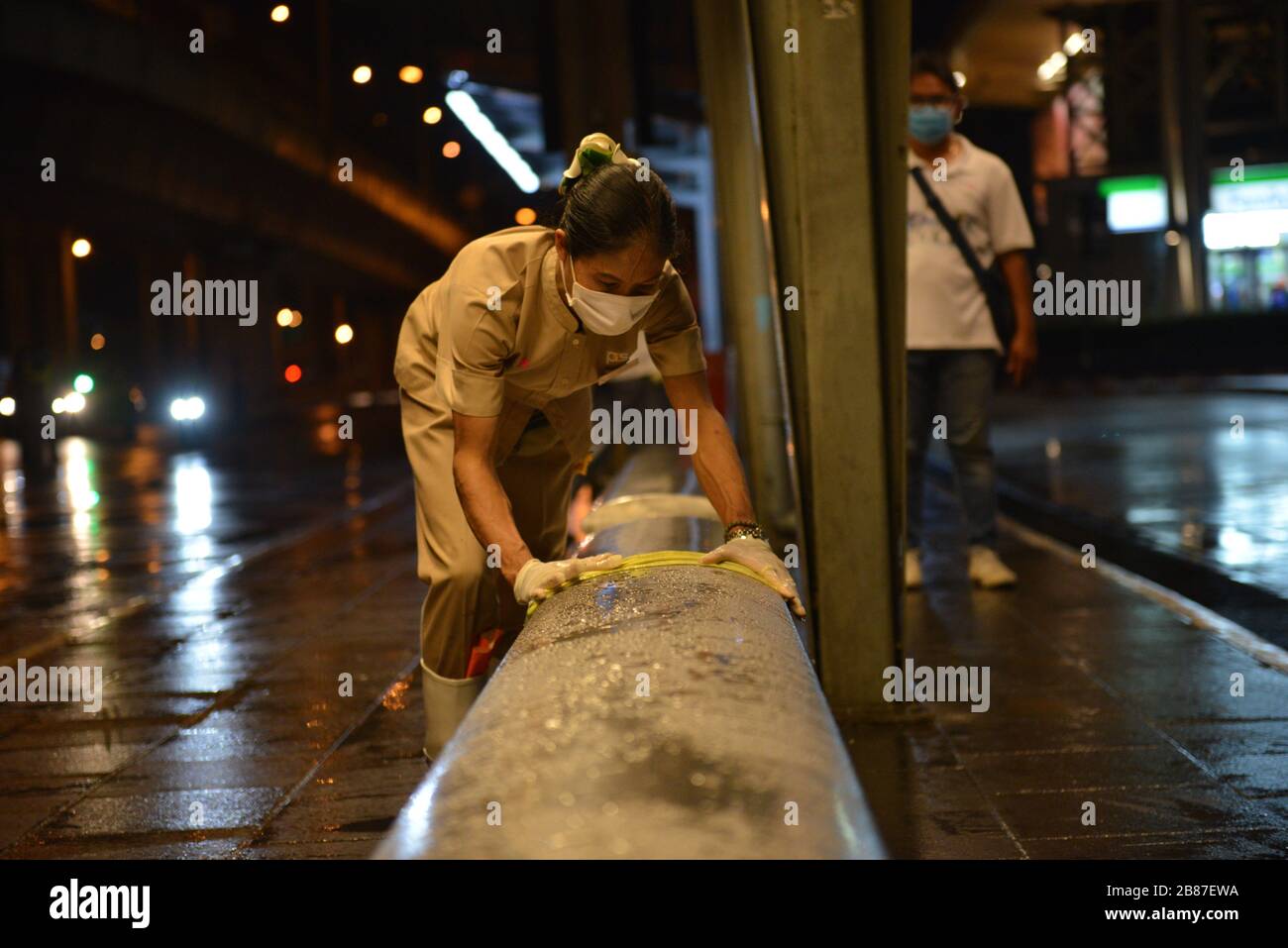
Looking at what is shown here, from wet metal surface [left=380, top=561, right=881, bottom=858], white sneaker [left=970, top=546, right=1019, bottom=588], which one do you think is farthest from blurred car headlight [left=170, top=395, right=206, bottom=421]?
wet metal surface [left=380, top=561, right=881, bottom=858]

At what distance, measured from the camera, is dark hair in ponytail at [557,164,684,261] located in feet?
10.8

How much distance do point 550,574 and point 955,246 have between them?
4.42 m

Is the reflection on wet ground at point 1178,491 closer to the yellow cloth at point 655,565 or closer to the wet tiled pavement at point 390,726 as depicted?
the wet tiled pavement at point 390,726

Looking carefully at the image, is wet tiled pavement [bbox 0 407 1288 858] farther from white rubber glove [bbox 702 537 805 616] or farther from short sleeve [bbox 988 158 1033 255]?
short sleeve [bbox 988 158 1033 255]

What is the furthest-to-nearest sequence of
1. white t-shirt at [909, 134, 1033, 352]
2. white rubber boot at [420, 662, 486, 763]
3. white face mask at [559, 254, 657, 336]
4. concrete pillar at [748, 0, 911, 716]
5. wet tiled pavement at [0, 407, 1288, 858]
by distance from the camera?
white t-shirt at [909, 134, 1033, 352] < concrete pillar at [748, 0, 911, 716] < white rubber boot at [420, 662, 486, 763] < wet tiled pavement at [0, 407, 1288, 858] < white face mask at [559, 254, 657, 336]

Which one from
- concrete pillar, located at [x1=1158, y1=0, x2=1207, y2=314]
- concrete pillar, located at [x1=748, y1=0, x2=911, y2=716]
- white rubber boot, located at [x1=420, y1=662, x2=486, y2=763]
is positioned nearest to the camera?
white rubber boot, located at [x1=420, y1=662, x2=486, y2=763]

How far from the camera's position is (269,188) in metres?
26.6

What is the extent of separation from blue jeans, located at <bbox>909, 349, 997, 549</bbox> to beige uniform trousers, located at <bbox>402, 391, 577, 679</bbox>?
2884 millimetres

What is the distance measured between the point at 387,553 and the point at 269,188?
60.6ft

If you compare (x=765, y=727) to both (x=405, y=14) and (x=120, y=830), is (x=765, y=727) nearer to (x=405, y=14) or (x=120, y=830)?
(x=120, y=830)

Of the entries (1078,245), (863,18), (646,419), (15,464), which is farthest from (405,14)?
(1078,245)

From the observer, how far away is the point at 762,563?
3.23m

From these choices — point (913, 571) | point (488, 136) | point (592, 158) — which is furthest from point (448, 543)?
point (488, 136)

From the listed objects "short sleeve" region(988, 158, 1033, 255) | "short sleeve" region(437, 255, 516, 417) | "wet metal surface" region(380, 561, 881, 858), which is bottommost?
"wet metal surface" region(380, 561, 881, 858)
